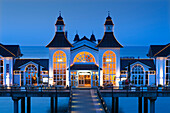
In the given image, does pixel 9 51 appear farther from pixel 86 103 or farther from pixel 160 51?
pixel 160 51

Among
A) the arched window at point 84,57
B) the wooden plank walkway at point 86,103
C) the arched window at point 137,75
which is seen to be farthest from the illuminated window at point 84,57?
the wooden plank walkway at point 86,103

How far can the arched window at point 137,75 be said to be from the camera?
135 feet

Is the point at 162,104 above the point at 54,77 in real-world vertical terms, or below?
below

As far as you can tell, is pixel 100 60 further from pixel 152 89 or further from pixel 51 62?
pixel 152 89

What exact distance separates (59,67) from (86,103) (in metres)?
16.1

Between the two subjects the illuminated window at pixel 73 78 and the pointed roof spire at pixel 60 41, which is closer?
the illuminated window at pixel 73 78

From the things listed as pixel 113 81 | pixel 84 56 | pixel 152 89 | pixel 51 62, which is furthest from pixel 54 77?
pixel 152 89

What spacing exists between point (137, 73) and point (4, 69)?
19420 mm

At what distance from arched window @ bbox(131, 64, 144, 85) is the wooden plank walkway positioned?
38.3 feet

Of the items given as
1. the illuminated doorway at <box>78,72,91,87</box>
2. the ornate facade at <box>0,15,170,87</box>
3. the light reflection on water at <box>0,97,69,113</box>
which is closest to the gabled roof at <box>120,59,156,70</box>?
the ornate facade at <box>0,15,170,87</box>

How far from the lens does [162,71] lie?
40.4 metres

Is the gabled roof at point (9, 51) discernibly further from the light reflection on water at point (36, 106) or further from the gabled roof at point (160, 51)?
the gabled roof at point (160, 51)

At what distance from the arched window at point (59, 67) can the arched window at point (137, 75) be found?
33.3ft

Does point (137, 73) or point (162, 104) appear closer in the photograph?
point (137, 73)
